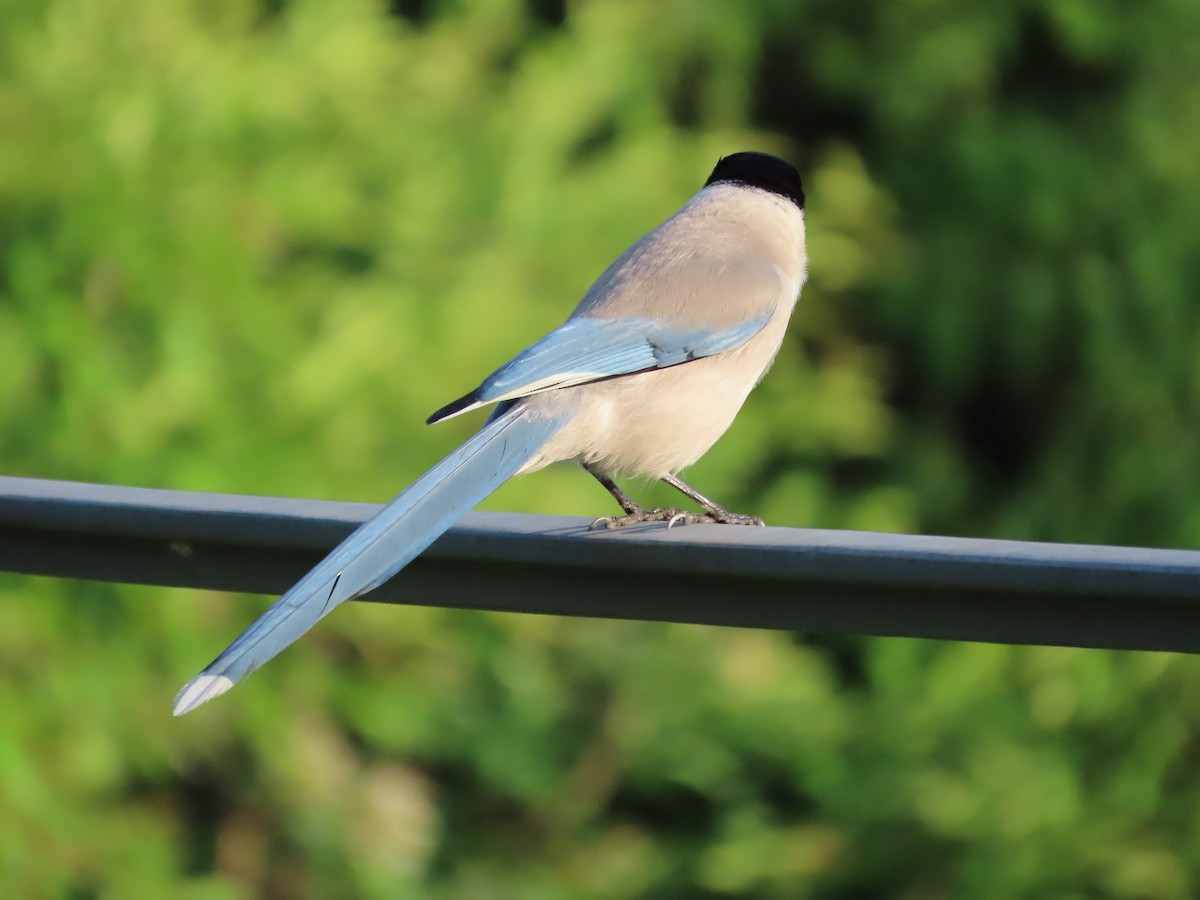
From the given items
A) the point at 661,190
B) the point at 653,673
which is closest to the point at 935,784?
the point at 653,673

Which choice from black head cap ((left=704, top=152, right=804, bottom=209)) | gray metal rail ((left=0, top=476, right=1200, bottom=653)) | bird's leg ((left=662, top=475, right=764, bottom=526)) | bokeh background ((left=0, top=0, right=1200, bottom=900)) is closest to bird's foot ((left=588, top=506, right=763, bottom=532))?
bird's leg ((left=662, top=475, right=764, bottom=526))

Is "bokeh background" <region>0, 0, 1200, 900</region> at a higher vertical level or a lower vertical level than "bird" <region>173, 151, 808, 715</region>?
lower

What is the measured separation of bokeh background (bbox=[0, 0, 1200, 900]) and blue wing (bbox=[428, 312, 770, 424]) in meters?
1.24

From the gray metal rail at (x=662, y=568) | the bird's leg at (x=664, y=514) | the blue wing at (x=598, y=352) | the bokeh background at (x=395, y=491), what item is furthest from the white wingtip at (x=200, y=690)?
the bokeh background at (x=395, y=491)

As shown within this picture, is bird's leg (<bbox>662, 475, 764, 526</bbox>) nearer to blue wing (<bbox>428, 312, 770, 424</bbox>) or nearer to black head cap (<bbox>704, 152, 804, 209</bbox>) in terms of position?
blue wing (<bbox>428, 312, 770, 424</bbox>)

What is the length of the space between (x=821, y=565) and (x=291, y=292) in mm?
2591

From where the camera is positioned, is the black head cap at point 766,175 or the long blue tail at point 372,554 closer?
the long blue tail at point 372,554

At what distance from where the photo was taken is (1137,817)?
391cm

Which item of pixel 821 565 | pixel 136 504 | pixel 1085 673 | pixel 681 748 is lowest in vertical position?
pixel 681 748

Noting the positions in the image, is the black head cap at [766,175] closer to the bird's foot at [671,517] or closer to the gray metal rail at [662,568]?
the bird's foot at [671,517]

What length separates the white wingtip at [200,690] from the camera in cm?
155

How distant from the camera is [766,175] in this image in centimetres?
338

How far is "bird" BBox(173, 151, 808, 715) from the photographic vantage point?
2.14 meters

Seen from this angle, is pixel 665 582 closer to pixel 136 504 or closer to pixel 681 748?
pixel 136 504
